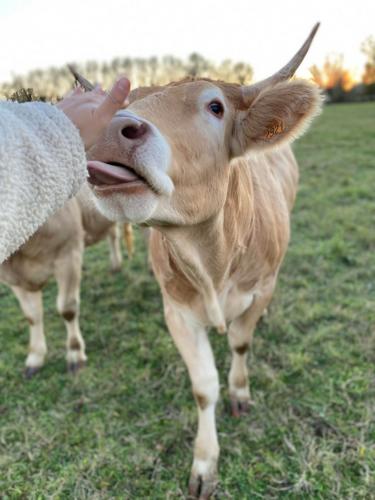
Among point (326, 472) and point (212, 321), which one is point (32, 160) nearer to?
point (212, 321)

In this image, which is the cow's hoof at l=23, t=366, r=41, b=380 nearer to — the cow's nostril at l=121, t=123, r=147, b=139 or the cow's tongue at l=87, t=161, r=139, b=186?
the cow's tongue at l=87, t=161, r=139, b=186

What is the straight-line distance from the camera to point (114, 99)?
1.24 meters

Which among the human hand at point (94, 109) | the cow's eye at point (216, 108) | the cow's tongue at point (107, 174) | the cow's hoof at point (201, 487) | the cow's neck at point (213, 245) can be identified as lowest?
the cow's hoof at point (201, 487)

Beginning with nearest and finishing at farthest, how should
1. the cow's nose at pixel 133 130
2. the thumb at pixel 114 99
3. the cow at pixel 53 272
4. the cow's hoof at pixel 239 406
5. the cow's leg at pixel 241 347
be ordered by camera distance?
the thumb at pixel 114 99
the cow's nose at pixel 133 130
the cow's leg at pixel 241 347
the cow's hoof at pixel 239 406
the cow at pixel 53 272

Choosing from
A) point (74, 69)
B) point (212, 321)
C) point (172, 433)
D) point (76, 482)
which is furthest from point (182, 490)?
point (74, 69)

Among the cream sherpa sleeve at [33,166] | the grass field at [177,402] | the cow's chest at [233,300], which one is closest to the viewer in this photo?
the cream sherpa sleeve at [33,166]

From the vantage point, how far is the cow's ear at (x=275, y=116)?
1703mm

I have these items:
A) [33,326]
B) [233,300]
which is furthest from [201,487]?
[33,326]

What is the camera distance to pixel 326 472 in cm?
241

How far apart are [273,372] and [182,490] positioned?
1042 mm

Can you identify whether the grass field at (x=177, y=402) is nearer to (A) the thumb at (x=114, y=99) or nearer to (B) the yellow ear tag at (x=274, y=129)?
(B) the yellow ear tag at (x=274, y=129)

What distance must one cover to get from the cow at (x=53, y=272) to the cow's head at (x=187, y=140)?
5.13 ft

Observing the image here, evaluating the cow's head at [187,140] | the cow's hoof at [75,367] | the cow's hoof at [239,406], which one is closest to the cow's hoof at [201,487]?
the cow's hoof at [239,406]

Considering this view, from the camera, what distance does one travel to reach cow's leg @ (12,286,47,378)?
3.39 metres
